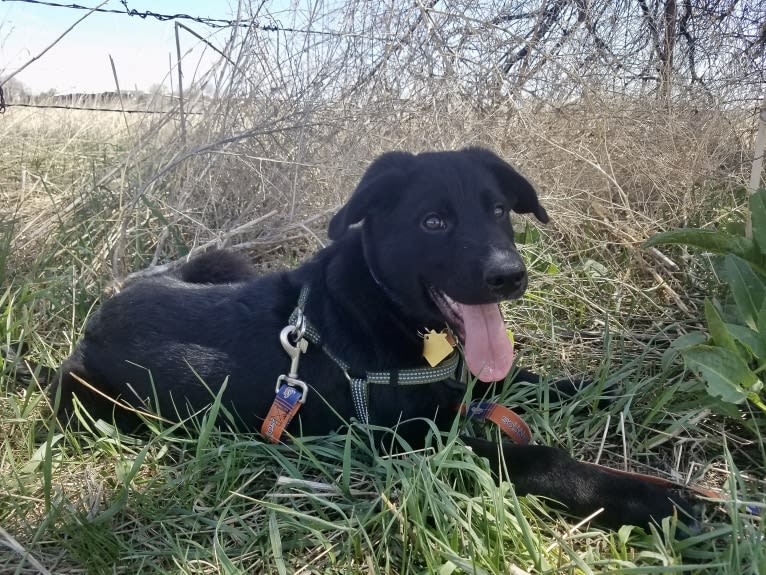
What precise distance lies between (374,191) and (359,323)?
1.50 feet

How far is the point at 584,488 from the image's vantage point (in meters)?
1.61

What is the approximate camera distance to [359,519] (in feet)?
5.04

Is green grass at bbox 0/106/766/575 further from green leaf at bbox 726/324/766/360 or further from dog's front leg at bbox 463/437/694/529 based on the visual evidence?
green leaf at bbox 726/324/766/360

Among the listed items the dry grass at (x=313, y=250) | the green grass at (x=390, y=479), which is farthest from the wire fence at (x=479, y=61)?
the green grass at (x=390, y=479)

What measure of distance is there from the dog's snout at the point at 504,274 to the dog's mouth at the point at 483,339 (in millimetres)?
150

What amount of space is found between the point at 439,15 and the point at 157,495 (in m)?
2.96

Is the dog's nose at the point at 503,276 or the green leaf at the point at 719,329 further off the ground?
the dog's nose at the point at 503,276

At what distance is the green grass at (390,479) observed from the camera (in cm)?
142

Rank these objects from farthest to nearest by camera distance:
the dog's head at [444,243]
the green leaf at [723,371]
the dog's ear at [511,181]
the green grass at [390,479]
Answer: the dog's ear at [511,181], the dog's head at [444,243], the green leaf at [723,371], the green grass at [390,479]

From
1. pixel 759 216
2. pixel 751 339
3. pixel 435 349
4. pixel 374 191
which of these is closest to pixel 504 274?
pixel 435 349

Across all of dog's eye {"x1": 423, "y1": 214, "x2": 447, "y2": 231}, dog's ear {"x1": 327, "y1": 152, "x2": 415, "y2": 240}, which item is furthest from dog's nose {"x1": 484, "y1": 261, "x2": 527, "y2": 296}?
dog's ear {"x1": 327, "y1": 152, "x2": 415, "y2": 240}

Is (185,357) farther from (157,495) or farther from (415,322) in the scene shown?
(415,322)

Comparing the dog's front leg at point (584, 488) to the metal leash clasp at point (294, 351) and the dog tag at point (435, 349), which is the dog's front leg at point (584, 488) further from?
the metal leash clasp at point (294, 351)

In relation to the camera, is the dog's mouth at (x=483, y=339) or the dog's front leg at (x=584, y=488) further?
the dog's mouth at (x=483, y=339)
